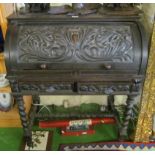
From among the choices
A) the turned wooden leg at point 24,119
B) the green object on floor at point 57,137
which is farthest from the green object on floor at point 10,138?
the turned wooden leg at point 24,119

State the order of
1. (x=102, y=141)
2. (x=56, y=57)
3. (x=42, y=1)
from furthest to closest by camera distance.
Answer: (x=102, y=141)
(x=42, y=1)
(x=56, y=57)

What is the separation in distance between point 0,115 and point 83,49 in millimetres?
1111

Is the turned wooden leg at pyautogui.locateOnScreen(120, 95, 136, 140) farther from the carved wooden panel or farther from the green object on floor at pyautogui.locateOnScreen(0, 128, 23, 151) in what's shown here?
the green object on floor at pyautogui.locateOnScreen(0, 128, 23, 151)

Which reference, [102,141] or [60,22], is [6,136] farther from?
[60,22]

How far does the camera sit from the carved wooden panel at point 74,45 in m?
1.54

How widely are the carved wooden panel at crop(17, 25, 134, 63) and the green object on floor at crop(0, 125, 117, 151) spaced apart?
0.85m

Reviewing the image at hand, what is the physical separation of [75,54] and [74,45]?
64 millimetres

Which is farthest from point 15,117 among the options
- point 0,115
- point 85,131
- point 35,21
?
point 35,21

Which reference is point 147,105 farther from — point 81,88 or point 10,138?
point 10,138

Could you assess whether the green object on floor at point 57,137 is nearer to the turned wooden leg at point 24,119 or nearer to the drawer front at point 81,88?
the turned wooden leg at point 24,119

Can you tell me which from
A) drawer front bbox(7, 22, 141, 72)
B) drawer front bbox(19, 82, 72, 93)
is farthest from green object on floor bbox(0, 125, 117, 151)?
drawer front bbox(7, 22, 141, 72)

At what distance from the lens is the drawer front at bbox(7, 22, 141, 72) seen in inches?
60.4

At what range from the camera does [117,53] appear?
1.55m

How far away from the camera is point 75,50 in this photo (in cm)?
155
